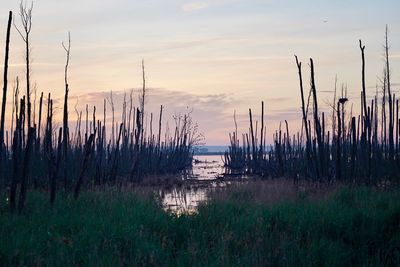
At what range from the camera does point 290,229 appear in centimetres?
934

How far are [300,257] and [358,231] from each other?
87.0 inches

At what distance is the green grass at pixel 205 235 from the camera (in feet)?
23.7

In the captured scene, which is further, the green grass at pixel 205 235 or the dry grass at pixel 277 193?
the dry grass at pixel 277 193

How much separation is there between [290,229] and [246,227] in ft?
2.63

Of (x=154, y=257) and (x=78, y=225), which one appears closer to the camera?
(x=154, y=257)

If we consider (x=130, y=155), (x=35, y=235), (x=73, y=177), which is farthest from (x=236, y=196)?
(x=130, y=155)

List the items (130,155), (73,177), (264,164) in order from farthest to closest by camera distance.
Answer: (264,164), (130,155), (73,177)

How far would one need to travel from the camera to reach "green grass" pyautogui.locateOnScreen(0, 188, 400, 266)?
7.24 m

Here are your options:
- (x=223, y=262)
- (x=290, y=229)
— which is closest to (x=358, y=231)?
(x=290, y=229)

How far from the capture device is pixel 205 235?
28.8 ft

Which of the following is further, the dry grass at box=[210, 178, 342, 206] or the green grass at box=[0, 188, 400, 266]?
the dry grass at box=[210, 178, 342, 206]

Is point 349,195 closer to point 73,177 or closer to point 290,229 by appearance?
point 290,229

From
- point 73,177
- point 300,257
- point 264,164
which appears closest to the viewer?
point 300,257

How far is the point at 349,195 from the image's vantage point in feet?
43.3
